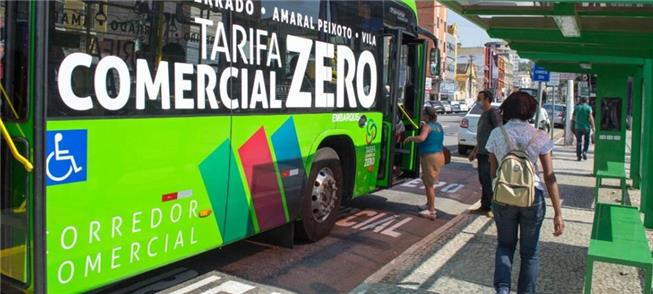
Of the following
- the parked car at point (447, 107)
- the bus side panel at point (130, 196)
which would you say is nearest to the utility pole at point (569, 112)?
the bus side panel at point (130, 196)

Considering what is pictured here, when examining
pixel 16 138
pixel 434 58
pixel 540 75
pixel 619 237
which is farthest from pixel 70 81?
pixel 540 75

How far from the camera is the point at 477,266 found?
5.60m

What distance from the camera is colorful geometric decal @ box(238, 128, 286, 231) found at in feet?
16.5

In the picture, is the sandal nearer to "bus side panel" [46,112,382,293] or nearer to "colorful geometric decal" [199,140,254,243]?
"bus side panel" [46,112,382,293]

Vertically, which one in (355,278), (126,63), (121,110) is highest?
(126,63)

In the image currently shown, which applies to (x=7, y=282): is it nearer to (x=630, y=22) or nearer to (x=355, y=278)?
(x=355, y=278)

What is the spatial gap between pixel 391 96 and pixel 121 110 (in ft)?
14.4

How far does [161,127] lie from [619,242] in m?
3.50

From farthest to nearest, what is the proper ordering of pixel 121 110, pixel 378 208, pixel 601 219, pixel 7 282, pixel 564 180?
pixel 564 180, pixel 378 208, pixel 601 219, pixel 121 110, pixel 7 282

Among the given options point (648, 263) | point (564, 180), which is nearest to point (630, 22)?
point (648, 263)

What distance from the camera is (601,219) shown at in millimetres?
5449

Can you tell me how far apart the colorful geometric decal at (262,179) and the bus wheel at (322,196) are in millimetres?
643

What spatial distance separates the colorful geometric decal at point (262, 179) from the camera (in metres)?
5.03

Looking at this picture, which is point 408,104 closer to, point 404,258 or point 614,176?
point 614,176
